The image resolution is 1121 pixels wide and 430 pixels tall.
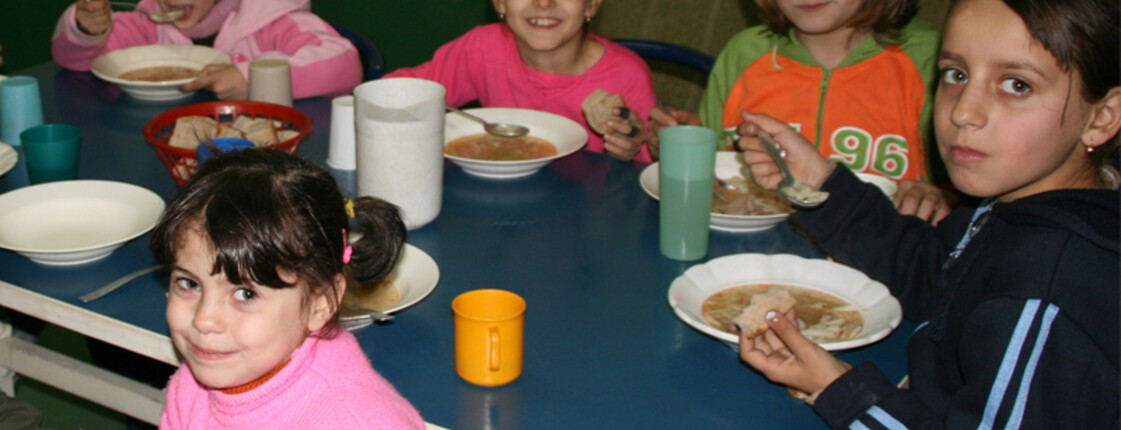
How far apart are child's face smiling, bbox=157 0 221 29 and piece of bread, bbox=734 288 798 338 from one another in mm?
2031

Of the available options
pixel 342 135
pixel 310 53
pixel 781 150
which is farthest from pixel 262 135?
pixel 781 150

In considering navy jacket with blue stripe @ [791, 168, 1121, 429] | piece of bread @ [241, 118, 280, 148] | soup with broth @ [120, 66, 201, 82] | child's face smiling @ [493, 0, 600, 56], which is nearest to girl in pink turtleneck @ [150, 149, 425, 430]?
navy jacket with blue stripe @ [791, 168, 1121, 429]

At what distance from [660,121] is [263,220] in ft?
3.69

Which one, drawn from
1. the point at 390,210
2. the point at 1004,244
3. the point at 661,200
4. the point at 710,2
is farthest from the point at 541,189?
the point at 710,2

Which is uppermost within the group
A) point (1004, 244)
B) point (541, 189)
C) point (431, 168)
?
point (1004, 244)

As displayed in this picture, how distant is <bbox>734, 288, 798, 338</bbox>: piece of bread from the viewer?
1151mm

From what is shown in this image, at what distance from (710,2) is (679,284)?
206cm

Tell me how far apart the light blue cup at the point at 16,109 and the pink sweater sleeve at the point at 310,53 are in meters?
0.53

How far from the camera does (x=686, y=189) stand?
4.67ft

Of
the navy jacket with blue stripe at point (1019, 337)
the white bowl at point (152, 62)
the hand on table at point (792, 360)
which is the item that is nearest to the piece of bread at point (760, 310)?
the hand on table at point (792, 360)

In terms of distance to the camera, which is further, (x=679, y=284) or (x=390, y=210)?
(x=679, y=284)

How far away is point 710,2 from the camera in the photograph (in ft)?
10.4

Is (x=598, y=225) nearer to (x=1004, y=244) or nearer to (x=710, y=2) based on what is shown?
(x=1004, y=244)

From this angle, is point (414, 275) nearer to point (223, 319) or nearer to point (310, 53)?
point (223, 319)
